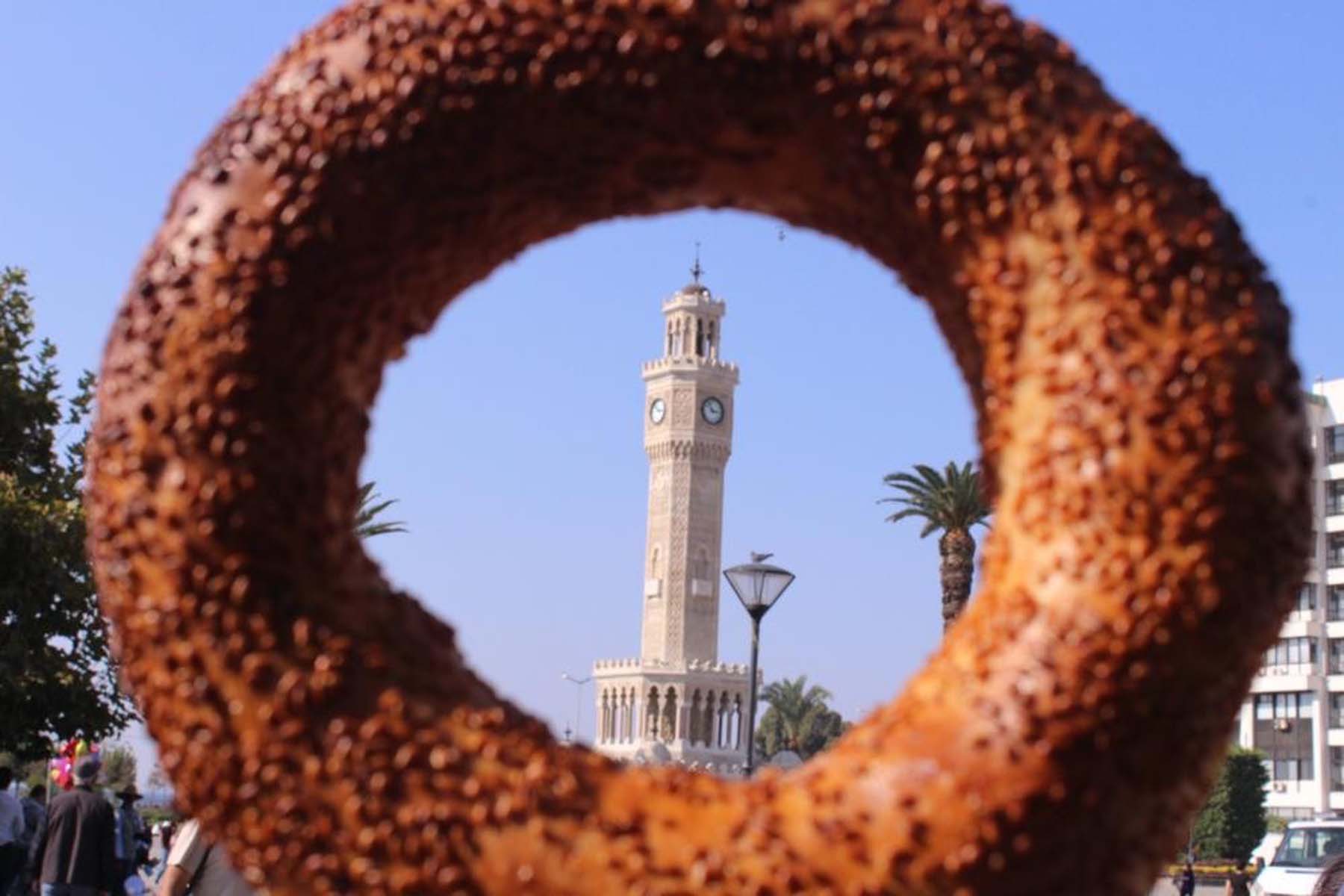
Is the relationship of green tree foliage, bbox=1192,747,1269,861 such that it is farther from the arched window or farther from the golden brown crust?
the golden brown crust

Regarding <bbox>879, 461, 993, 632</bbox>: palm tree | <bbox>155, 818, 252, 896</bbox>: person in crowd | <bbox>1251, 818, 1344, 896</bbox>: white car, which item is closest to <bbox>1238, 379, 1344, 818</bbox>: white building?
<bbox>879, 461, 993, 632</bbox>: palm tree

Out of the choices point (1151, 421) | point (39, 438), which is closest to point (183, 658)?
point (1151, 421)

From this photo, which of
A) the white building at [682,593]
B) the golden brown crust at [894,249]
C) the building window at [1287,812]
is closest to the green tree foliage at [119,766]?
the white building at [682,593]

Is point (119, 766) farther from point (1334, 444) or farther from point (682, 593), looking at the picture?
point (1334, 444)

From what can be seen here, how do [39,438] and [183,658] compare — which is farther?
[39,438]

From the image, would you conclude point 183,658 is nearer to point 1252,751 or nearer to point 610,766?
point 610,766
